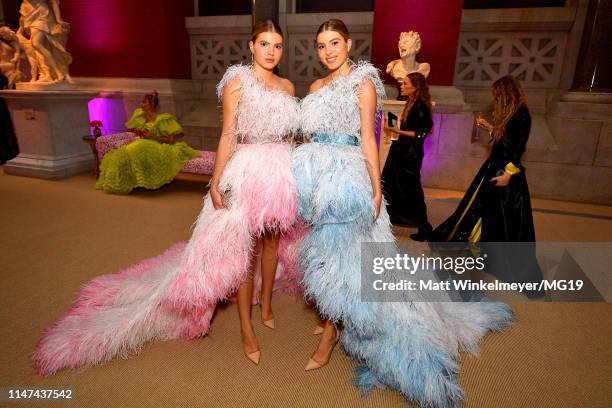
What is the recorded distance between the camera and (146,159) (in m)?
5.71

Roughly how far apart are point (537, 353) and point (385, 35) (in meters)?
5.13

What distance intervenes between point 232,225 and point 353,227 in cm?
68

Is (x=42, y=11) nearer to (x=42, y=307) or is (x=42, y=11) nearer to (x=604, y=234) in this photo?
(x=42, y=307)

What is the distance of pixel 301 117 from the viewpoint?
217cm

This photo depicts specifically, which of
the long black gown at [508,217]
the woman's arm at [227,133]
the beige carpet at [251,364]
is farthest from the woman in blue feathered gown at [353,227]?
the long black gown at [508,217]

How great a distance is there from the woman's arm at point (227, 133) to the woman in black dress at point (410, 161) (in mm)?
2837

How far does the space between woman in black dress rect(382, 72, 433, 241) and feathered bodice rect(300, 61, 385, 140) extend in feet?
8.24

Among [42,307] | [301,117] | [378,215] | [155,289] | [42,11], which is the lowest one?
[42,307]

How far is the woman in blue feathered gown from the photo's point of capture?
1989 millimetres

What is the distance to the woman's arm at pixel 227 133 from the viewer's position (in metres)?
2.14

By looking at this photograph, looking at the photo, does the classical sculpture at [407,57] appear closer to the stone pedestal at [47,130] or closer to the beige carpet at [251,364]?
the beige carpet at [251,364]

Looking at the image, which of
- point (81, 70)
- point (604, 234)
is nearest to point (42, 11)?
point (81, 70)

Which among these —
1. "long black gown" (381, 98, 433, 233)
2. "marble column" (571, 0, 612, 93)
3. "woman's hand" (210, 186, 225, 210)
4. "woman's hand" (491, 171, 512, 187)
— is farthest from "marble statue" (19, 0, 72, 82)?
"marble column" (571, 0, 612, 93)

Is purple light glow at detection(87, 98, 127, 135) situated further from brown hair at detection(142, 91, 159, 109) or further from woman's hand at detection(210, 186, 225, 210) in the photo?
woman's hand at detection(210, 186, 225, 210)
